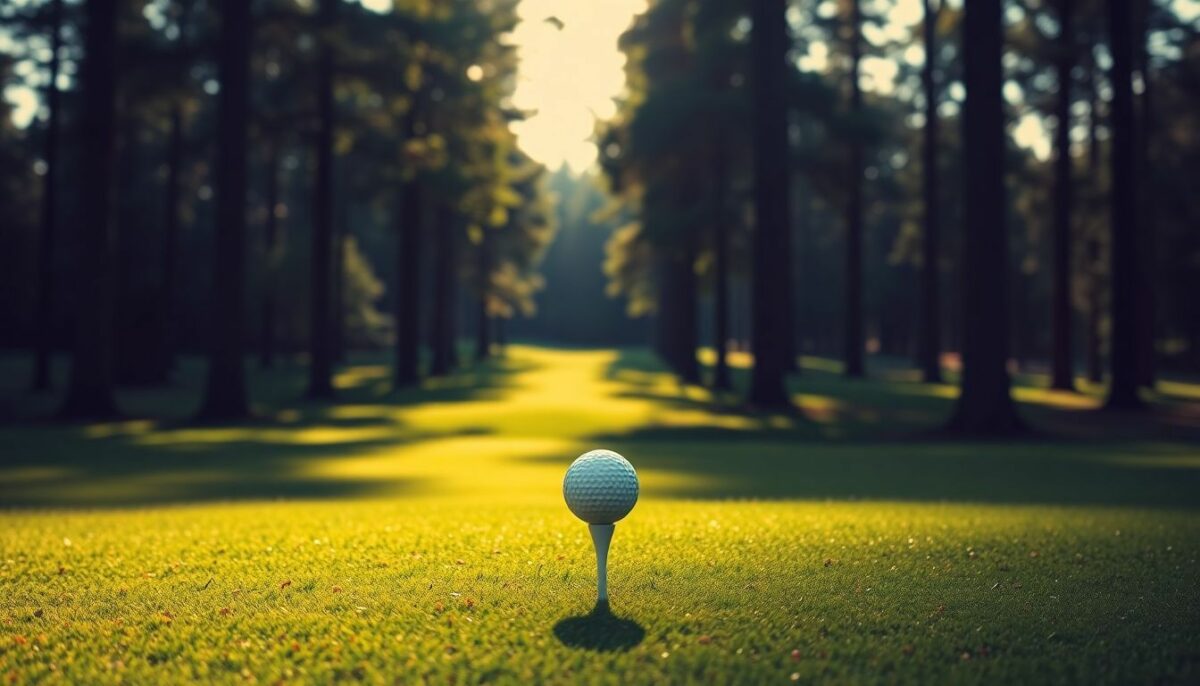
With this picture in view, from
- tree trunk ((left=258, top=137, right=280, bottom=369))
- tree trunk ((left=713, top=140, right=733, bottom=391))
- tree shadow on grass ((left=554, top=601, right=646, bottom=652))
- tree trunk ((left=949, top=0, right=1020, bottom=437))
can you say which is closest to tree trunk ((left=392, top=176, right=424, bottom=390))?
tree trunk ((left=713, top=140, right=733, bottom=391))

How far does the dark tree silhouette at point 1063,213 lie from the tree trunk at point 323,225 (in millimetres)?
21878

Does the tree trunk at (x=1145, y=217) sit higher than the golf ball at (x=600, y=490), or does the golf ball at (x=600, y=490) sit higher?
the tree trunk at (x=1145, y=217)

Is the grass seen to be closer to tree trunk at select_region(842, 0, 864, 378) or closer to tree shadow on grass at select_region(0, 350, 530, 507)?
tree shadow on grass at select_region(0, 350, 530, 507)

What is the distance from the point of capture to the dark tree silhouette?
102 feet

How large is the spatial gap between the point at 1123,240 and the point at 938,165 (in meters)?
16.8

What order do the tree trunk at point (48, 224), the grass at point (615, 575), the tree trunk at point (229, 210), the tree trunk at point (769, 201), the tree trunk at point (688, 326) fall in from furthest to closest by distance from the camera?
the tree trunk at point (688, 326), the tree trunk at point (48, 224), the tree trunk at point (769, 201), the tree trunk at point (229, 210), the grass at point (615, 575)

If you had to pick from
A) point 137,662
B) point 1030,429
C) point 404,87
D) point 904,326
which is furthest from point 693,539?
point 904,326

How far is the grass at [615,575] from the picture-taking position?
455cm

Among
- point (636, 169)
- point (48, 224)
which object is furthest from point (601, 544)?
point (48, 224)

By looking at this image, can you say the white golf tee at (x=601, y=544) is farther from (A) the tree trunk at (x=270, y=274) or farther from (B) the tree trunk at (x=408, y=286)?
(A) the tree trunk at (x=270, y=274)

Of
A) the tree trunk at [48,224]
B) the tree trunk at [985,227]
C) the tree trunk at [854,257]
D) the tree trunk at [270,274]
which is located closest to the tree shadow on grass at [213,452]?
the tree trunk at [48,224]

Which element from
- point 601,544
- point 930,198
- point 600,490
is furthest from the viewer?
point 930,198

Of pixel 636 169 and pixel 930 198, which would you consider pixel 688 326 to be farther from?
pixel 930 198

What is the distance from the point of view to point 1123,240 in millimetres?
25609
